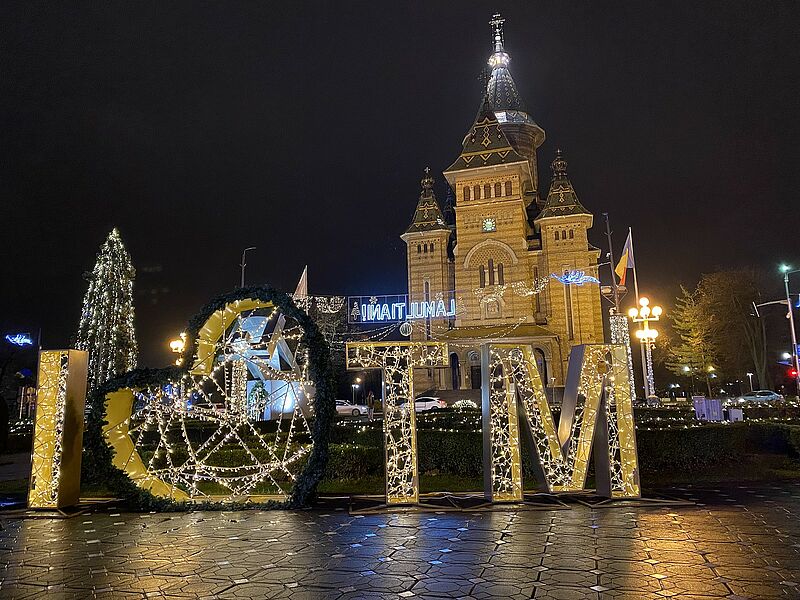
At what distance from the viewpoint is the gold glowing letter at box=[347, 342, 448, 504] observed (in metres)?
9.20

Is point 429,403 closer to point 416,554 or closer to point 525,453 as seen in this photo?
point 525,453

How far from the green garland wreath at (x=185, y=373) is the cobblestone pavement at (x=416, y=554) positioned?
0.43 meters

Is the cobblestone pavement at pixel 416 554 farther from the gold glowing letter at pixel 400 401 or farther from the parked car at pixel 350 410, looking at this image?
the parked car at pixel 350 410

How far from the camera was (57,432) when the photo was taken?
949cm

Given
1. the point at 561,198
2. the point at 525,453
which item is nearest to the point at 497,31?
the point at 561,198

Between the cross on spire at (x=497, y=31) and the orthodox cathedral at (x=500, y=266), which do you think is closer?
the orthodox cathedral at (x=500, y=266)

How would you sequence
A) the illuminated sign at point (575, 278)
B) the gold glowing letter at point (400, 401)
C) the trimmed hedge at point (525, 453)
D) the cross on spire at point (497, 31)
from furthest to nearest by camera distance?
1. the cross on spire at point (497, 31)
2. the illuminated sign at point (575, 278)
3. the trimmed hedge at point (525, 453)
4. the gold glowing letter at point (400, 401)

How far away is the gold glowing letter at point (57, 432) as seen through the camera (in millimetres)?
9305

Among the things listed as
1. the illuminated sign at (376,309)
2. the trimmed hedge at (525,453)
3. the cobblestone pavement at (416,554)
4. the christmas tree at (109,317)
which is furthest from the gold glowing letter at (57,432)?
the illuminated sign at (376,309)

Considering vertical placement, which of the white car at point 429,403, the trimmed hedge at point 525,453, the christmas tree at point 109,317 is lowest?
the trimmed hedge at point 525,453

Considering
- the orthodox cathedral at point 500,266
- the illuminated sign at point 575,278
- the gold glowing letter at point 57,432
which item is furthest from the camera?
the orthodox cathedral at point 500,266

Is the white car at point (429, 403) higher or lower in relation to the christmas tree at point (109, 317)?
lower

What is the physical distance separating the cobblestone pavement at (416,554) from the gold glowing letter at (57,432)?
32.1 inches

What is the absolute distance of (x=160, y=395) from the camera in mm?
9812
